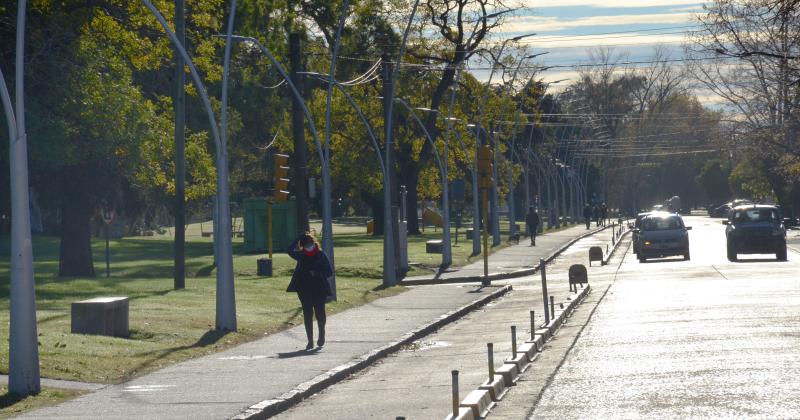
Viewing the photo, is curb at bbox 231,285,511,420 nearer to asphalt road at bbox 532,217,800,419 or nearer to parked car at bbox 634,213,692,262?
asphalt road at bbox 532,217,800,419

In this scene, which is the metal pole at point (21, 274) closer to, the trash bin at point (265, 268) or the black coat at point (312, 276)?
the black coat at point (312, 276)

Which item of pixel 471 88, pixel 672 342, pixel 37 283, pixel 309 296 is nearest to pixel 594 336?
pixel 672 342

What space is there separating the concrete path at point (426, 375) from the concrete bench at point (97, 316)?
447 centimetres

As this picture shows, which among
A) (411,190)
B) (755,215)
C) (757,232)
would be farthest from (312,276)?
(411,190)

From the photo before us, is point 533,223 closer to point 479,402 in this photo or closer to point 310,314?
point 310,314

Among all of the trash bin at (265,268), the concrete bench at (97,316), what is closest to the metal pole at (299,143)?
the trash bin at (265,268)

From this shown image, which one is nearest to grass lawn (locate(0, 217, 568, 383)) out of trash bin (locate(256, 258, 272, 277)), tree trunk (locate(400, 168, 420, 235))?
trash bin (locate(256, 258, 272, 277))

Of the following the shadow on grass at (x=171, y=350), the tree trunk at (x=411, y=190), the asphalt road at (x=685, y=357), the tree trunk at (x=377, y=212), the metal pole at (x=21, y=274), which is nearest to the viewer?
the asphalt road at (x=685, y=357)

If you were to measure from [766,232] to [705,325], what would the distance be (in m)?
24.8

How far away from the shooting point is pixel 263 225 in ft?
198

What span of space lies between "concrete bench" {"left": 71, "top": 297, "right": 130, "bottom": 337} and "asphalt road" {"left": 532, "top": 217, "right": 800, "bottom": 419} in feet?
Answer: 22.7

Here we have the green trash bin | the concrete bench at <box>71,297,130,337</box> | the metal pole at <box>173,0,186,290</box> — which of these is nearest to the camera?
the concrete bench at <box>71,297,130,337</box>

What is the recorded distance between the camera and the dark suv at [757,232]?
45.6 meters

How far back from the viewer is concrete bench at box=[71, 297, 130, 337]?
21.5 meters
